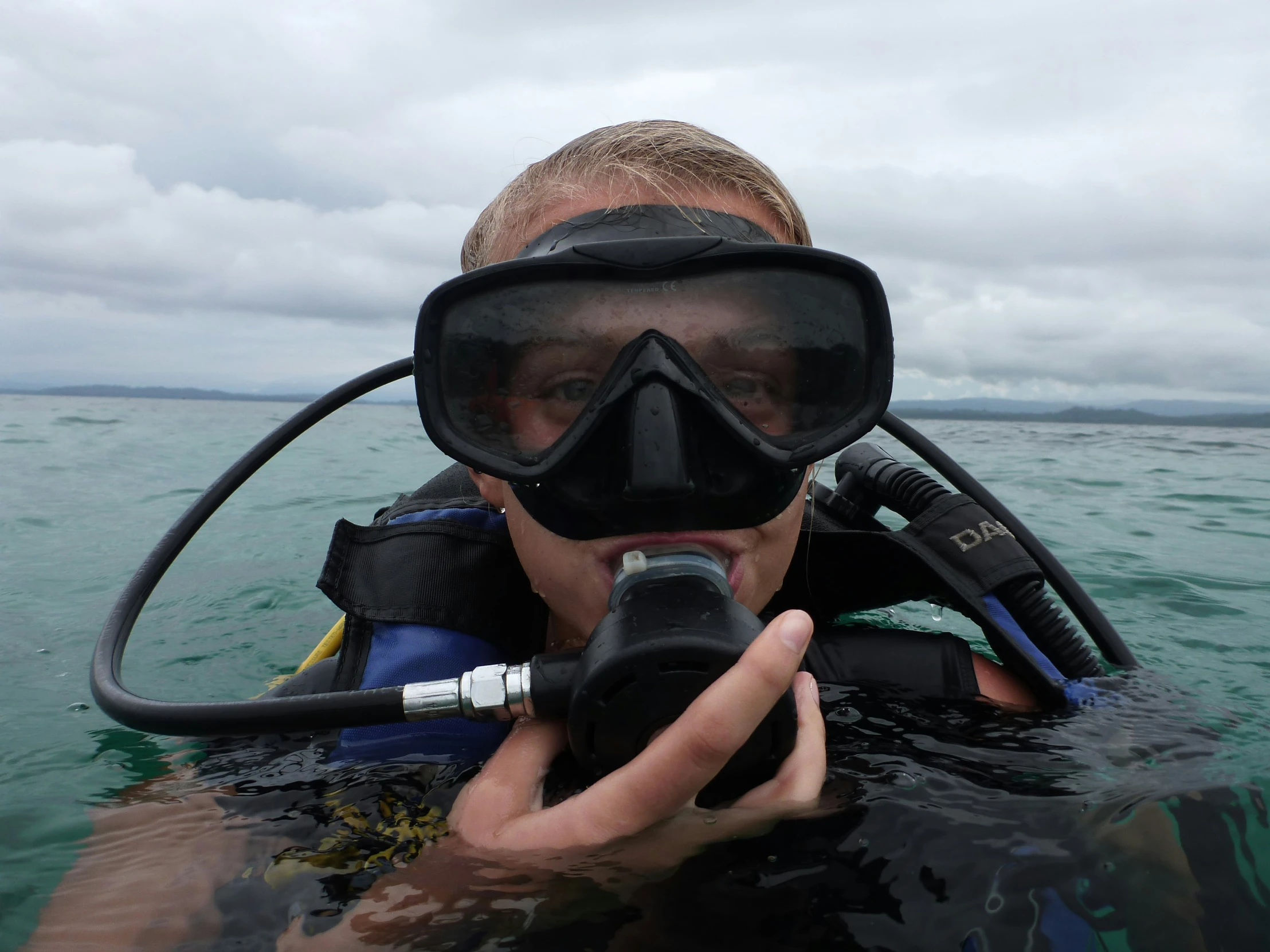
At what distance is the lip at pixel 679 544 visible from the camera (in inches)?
59.4

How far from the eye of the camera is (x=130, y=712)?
1.47 m

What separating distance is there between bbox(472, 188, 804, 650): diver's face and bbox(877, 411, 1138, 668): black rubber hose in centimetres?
57

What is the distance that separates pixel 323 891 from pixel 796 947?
0.71 meters

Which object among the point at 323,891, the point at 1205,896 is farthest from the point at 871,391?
the point at 323,891

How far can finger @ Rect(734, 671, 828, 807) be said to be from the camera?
4.18ft

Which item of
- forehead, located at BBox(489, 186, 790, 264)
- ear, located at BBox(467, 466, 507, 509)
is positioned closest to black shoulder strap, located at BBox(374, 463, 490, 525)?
ear, located at BBox(467, 466, 507, 509)

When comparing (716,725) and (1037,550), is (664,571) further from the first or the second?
(1037,550)

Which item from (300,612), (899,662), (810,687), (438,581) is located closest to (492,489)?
(438,581)

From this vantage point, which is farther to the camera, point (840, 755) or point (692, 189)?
point (692, 189)

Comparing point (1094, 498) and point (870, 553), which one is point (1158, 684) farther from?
point (1094, 498)

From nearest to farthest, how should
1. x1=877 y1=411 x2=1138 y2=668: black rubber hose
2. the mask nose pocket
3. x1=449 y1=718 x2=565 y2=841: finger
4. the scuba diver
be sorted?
the scuba diver → x1=449 y1=718 x2=565 y2=841: finger → the mask nose pocket → x1=877 y1=411 x2=1138 y2=668: black rubber hose

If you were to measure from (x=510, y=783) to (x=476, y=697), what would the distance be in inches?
6.1

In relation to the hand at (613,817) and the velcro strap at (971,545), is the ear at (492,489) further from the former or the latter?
the velcro strap at (971,545)

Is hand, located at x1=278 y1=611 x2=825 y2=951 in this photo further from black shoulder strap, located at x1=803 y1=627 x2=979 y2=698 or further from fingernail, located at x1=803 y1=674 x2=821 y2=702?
black shoulder strap, located at x1=803 y1=627 x2=979 y2=698
